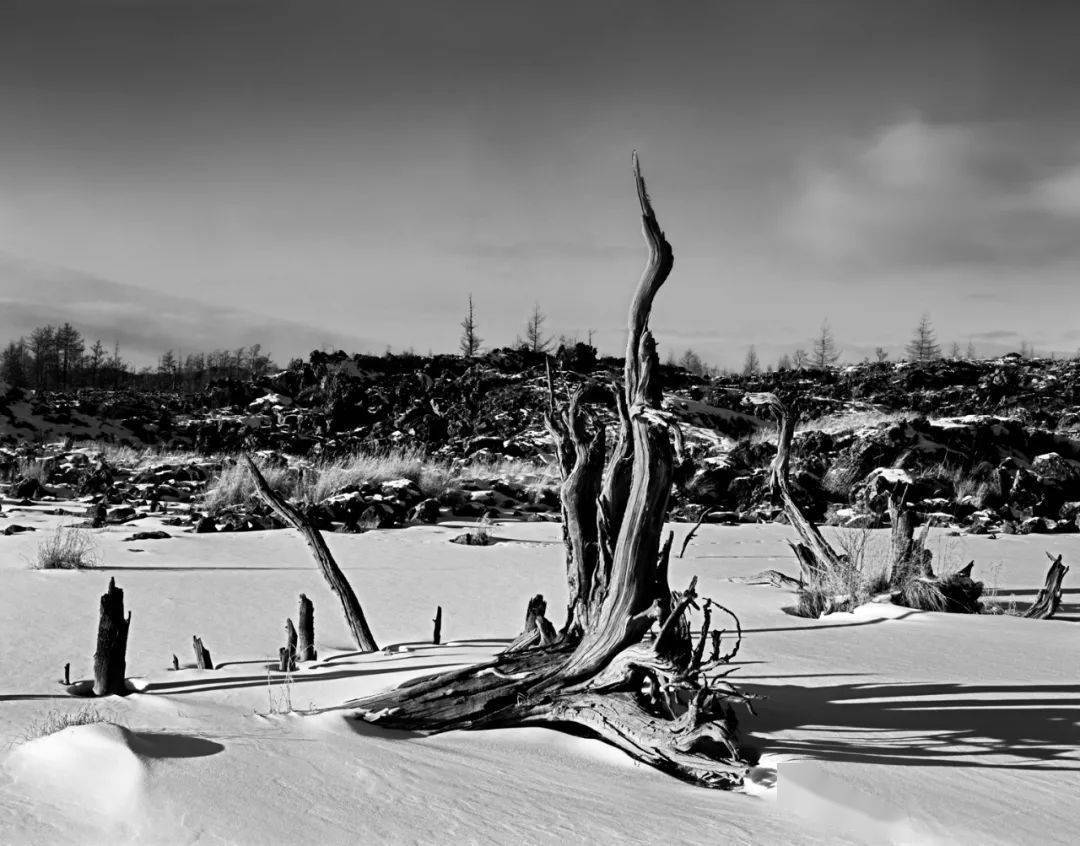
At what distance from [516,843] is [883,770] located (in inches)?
50.8

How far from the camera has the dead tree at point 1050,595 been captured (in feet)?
19.3

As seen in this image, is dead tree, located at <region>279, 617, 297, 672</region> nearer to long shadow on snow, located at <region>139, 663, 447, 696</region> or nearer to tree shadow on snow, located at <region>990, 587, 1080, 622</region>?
long shadow on snow, located at <region>139, 663, 447, 696</region>

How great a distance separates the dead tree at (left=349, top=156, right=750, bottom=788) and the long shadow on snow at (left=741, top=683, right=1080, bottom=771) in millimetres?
299

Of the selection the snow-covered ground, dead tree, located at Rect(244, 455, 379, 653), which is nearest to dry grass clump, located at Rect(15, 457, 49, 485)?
the snow-covered ground

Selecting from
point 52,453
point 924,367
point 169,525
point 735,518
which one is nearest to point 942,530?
point 735,518

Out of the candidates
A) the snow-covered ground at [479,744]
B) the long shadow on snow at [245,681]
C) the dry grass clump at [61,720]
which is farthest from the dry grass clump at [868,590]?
the dry grass clump at [61,720]

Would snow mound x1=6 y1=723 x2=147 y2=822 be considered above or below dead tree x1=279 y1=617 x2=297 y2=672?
above

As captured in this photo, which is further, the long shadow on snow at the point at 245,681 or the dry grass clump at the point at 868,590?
the dry grass clump at the point at 868,590

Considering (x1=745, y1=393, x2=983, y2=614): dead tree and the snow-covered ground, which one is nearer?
the snow-covered ground

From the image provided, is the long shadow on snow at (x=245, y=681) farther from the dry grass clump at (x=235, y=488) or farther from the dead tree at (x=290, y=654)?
the dry grass clump at (x=235, y=488)

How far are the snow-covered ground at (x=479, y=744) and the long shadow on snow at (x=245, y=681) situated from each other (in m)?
0.02

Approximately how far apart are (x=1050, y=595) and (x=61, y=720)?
592 centimetres

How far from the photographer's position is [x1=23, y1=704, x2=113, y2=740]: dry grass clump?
2877 mm

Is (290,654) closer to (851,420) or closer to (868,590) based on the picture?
(868,590)
